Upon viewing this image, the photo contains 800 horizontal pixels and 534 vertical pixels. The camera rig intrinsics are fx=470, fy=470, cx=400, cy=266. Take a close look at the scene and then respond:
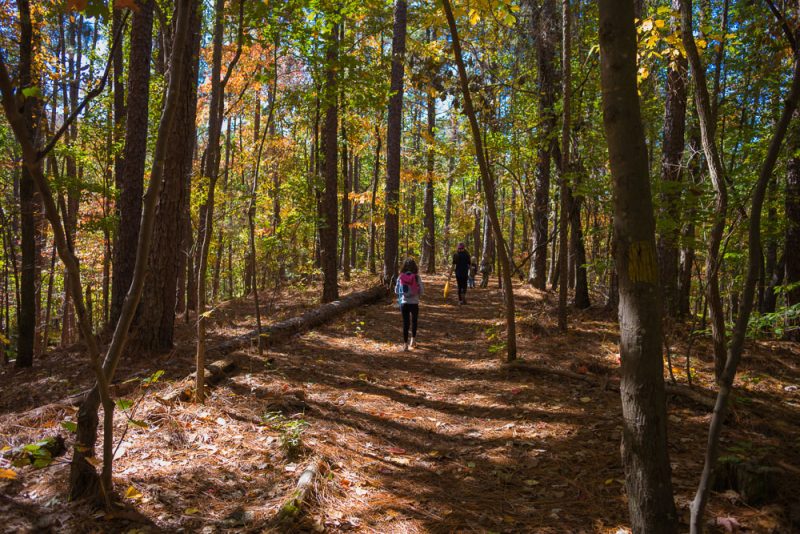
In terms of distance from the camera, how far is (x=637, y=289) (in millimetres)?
2344

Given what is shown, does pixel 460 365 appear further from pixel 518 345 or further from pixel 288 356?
pixel 288 356

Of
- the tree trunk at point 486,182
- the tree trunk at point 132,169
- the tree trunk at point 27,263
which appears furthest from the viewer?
the tree trunk at point 27,263

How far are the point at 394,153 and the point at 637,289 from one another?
12787 mm

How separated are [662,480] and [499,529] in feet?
4.17

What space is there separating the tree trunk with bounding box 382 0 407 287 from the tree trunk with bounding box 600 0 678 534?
1175cm

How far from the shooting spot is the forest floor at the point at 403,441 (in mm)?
3115

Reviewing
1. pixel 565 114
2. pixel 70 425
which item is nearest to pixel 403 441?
pixel 70 425

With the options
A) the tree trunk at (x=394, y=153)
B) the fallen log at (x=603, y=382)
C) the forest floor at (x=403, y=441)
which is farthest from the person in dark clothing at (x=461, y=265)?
the fallen log at (x=603, y=382)

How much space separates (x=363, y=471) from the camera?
3967 mm

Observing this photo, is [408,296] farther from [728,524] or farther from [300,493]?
[728,524]

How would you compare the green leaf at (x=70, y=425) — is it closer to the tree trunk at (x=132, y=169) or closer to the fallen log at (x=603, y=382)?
the fallen log at (x=603, y=382)

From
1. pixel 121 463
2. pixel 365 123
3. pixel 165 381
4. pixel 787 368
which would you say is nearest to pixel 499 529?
pixel 121 463

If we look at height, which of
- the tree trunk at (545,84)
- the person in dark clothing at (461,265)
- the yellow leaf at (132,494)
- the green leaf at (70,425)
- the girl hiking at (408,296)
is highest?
the tree trunk at (545,84)

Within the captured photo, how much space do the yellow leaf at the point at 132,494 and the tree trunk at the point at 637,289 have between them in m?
2.88
